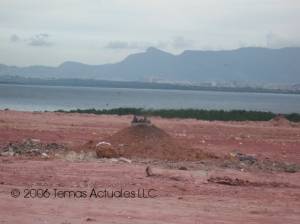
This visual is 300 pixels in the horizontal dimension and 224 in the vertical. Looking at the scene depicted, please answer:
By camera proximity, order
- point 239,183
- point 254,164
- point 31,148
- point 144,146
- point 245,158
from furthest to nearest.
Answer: point 31,148
point 245,158
point 144,146
point 254,164
point 239,183

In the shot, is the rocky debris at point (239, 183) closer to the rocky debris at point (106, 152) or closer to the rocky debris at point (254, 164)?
the rocky debris at point (254, 164)

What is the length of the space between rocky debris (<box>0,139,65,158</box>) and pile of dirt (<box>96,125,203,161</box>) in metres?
1.86

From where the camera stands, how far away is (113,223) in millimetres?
10570

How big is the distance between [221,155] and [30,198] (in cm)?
1091

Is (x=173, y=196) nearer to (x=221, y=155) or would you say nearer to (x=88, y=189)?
(x=88, y=189)

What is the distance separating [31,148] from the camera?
2188cm

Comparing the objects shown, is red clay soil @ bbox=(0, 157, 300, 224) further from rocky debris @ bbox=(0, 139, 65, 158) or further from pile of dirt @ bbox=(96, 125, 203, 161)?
pile of dirt @ bbox=(96, 125, 203, 161)

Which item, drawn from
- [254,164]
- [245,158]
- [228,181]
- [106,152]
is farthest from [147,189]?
[245,158]

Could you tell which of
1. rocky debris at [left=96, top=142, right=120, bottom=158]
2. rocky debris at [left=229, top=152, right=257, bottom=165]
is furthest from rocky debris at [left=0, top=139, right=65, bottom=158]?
rocky debris at [left=229, top=152, right=257, bottom=165]

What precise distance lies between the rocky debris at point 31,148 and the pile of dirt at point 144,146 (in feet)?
6.10

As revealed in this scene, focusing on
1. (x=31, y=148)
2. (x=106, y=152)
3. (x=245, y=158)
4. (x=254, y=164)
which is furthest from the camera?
(x=31, y=148)

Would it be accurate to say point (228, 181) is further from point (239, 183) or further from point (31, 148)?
point (31, 148)

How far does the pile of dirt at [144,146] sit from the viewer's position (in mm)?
20516

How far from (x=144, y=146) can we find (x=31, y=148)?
3980mm
